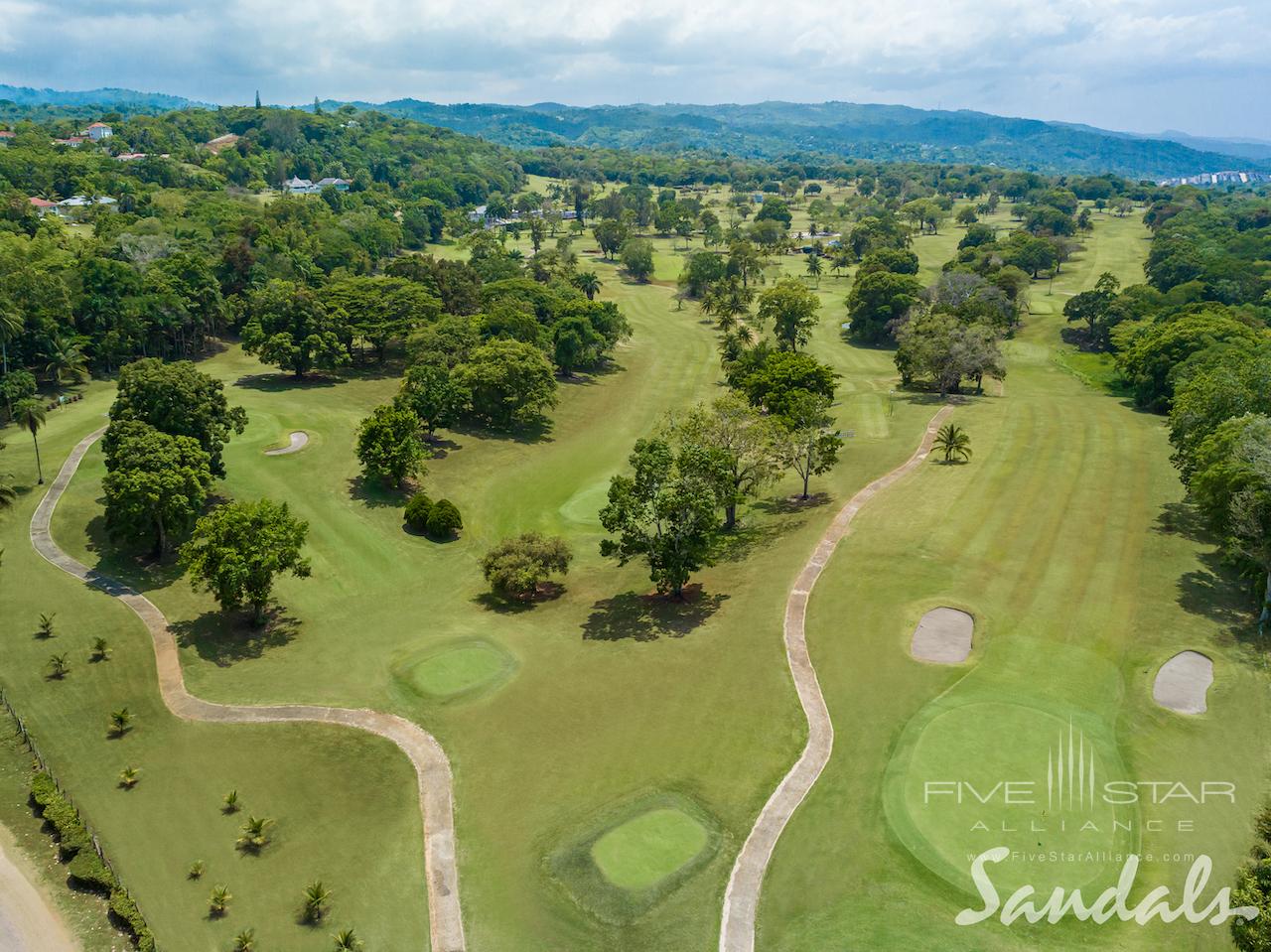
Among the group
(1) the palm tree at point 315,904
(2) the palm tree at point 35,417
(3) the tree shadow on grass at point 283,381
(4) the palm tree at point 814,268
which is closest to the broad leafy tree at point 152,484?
(2) the palm tree at point 35,417

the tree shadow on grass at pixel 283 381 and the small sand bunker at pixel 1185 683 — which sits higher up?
the tree shadow on grass at pixel 283 381

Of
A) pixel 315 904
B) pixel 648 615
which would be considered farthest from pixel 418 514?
pixel 315 904

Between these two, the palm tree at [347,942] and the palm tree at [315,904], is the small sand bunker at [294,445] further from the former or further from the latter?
the palm tree at [347,942]

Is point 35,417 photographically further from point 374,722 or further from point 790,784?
point 790,784

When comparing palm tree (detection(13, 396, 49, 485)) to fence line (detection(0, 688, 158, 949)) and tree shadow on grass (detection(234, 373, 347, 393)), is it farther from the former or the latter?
fence line (detection(0, 688, 158, 949))

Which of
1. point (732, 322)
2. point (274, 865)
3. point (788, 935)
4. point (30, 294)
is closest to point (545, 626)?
point (274, 865)

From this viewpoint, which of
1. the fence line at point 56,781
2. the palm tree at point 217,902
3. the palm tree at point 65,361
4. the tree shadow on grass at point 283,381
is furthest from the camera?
the tree shadow on grass at point 283,381

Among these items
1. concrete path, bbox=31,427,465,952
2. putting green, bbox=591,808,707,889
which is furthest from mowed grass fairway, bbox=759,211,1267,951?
concrete path, bbox=31,427,465,952
